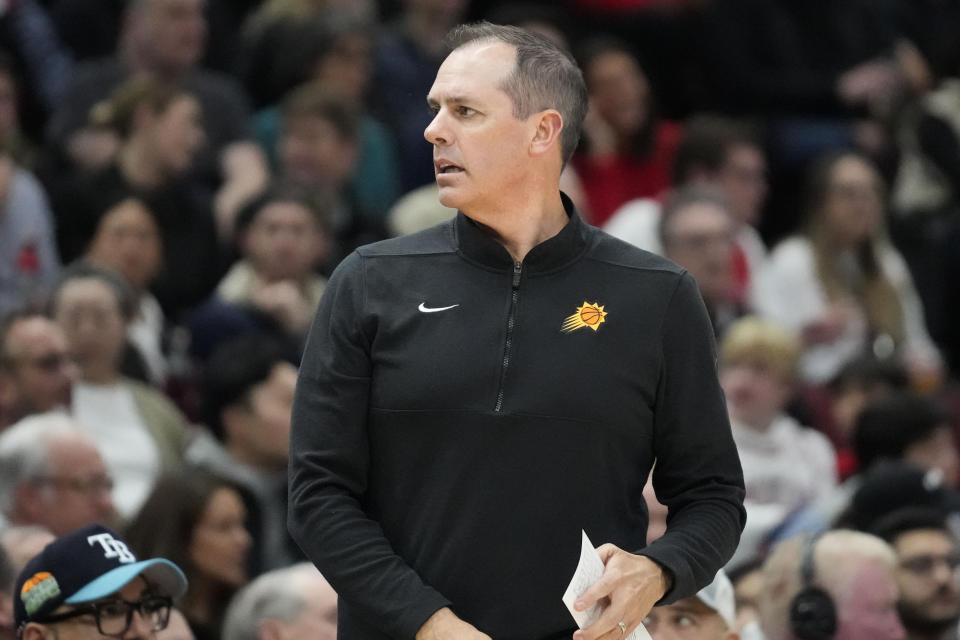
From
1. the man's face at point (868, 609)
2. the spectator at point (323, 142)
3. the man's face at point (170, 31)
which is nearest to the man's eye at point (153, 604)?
the man's face at point (868, 609)

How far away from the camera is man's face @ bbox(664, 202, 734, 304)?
7.75m

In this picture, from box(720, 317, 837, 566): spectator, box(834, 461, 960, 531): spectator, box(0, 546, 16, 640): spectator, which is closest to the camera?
box(0, 546, 16, 640): spectator

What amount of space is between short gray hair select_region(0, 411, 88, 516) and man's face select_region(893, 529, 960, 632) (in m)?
2.71

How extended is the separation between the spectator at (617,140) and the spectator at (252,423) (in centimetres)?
301

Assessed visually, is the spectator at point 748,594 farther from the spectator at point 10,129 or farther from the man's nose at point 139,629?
the spectator at point 10,129

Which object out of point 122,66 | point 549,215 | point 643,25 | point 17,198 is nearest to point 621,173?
point 643,25

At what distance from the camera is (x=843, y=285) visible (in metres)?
8.83

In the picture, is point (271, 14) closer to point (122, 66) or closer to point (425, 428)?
point (122, 66)

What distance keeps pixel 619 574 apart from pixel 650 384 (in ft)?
1.12

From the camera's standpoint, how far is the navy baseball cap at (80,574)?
384 centimetres

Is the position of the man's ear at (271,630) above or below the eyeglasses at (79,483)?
below

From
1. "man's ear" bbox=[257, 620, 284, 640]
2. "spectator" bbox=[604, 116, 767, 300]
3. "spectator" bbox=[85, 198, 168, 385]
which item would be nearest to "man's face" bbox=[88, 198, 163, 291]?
"spectator" bbox=[85, 198, 168, 385]

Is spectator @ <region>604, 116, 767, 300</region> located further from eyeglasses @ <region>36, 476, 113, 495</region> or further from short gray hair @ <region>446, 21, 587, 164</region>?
short gray hair @ <region>446, 21, 587, 164</region>

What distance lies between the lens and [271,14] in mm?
9320
